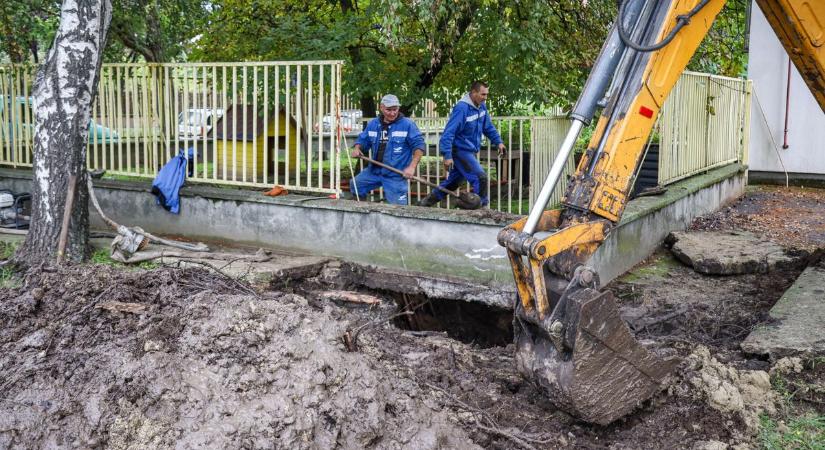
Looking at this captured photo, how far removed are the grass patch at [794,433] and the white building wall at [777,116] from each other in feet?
35.5

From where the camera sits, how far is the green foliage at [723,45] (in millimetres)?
12273

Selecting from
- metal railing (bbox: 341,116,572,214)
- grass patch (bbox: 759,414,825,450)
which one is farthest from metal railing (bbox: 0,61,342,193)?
grass patch (bbox: 759,414,825,450)

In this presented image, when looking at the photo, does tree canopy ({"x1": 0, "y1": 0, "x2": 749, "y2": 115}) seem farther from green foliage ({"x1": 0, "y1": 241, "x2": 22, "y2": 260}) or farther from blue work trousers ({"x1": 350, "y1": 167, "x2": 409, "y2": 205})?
green foliage ({"x1": 0, "y1": 241, "x2": 22, "y2": 260})

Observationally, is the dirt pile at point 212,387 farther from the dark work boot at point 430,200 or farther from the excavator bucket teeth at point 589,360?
the dark work boot at point 430,200

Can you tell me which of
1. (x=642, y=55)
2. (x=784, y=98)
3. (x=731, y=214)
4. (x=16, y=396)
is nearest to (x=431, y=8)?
(x=642, y=55)

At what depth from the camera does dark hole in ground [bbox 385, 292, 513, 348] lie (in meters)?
7.51

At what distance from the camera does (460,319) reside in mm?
7691

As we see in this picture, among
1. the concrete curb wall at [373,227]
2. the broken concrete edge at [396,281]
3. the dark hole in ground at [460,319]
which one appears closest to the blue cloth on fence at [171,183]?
the concrete curb wall at [373,227]

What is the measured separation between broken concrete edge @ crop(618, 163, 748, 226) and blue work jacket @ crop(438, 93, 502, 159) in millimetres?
2232

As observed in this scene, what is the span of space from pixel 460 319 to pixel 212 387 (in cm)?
363

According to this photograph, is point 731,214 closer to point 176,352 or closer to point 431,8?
point 431,8

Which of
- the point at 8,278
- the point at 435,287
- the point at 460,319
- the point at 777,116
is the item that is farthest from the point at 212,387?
the point at 777,116

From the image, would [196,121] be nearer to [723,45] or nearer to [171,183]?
[171,183]

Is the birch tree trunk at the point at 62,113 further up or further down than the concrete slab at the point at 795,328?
further up
